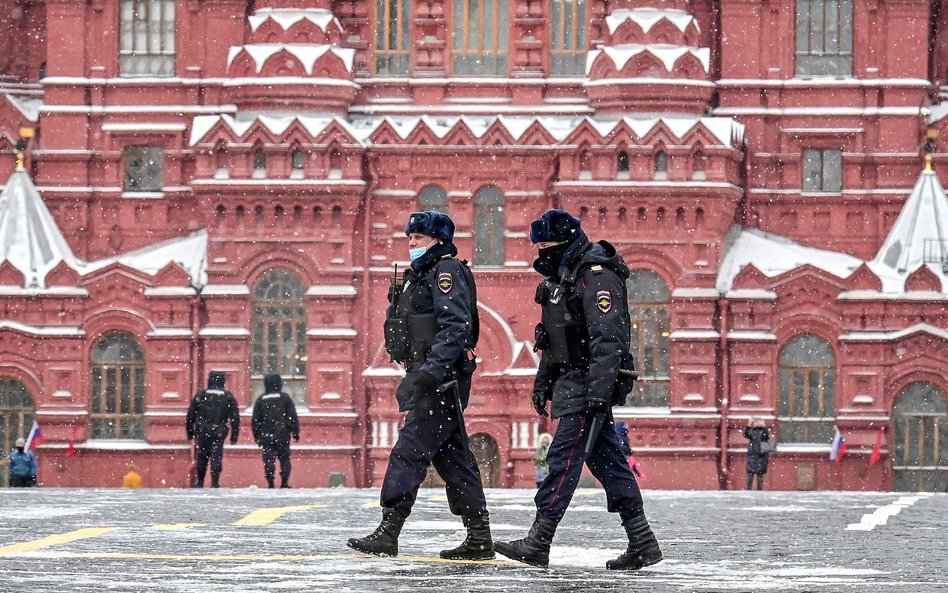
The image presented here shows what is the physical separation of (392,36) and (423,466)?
103ft

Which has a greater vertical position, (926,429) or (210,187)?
(210,187)

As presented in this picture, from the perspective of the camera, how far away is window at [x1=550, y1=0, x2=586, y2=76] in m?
43.3

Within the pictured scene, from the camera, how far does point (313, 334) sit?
137ft

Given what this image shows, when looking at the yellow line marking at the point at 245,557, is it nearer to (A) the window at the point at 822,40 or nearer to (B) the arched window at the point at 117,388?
(B) the arched window at the point at 117,388

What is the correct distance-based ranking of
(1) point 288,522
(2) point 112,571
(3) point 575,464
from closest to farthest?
(2) point 112,571 → (3) point 575,464 → (1) point 288,522

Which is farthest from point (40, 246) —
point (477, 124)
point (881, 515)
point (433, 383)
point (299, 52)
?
point (433, 383)

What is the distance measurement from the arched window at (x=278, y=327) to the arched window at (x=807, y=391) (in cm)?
877

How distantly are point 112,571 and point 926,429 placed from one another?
102 feet

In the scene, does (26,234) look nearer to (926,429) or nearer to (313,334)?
(313,334)

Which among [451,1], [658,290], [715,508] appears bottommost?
[715,508]

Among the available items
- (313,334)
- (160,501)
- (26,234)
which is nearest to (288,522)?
(160,501)

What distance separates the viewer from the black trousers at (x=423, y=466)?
12836 millimetres

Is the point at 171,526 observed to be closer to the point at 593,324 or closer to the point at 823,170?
the point at 593,324

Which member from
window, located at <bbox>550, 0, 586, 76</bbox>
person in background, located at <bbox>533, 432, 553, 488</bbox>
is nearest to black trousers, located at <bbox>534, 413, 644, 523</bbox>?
person in background, located at <bbox>533, 432, 553, 488</bbox>
